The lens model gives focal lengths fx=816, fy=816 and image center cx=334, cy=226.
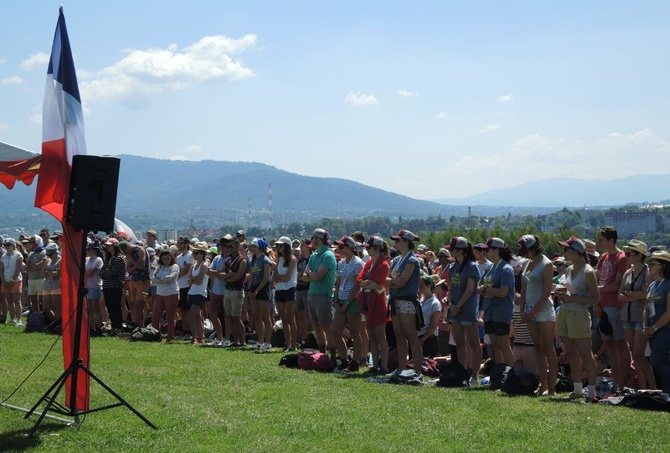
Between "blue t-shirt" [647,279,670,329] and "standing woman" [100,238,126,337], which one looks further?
"standing woman" [100,238,126,337]

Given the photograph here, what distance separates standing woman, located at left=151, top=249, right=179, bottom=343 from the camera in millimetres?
16047

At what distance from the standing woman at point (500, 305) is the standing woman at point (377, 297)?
1692mm

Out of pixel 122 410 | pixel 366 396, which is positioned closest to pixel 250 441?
pixel 122 410

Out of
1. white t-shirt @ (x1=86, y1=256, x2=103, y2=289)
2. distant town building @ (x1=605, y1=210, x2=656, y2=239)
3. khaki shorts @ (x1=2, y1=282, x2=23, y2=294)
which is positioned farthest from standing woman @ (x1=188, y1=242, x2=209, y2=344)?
distant town building @ (x1=605, y1=210, x2=656, y2=239)

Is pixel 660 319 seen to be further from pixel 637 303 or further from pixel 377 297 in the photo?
pixel 377 297

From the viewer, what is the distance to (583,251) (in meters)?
10.1

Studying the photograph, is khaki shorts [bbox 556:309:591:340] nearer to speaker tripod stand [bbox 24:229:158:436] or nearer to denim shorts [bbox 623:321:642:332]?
denim shorts [bbox 623:321:642:332]

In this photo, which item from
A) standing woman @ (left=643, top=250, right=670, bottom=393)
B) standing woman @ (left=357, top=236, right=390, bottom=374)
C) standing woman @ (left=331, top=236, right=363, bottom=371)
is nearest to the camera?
standing woman @ (left=643, top=250, right=670, bottom=393)

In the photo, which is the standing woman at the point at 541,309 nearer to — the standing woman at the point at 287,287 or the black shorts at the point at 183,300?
the standing woman at the point at 287,287

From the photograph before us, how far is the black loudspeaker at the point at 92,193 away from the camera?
26.2ft

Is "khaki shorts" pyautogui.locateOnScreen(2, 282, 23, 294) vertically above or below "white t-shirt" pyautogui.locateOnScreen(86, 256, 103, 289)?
below

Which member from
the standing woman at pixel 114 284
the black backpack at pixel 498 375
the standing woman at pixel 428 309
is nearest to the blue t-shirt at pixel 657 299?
the black backpack at pixel 498 375

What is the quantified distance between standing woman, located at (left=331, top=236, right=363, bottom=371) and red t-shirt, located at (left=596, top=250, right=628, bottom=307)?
11.9 feet

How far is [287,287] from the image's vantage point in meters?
14.7
